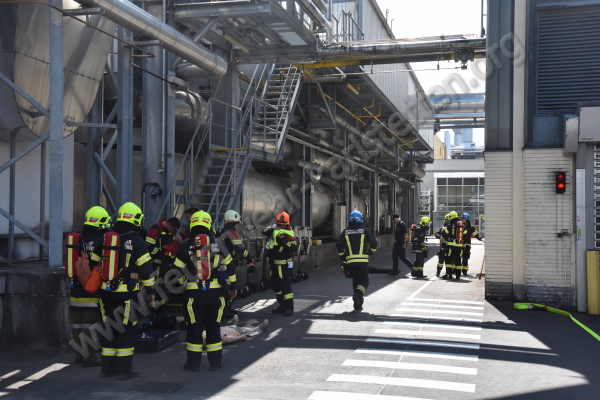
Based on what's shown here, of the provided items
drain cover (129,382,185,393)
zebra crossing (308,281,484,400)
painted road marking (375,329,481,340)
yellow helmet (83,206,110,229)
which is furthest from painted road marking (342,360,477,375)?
yellow helmet (83,206,110,229)

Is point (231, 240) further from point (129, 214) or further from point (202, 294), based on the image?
point (129, 214)

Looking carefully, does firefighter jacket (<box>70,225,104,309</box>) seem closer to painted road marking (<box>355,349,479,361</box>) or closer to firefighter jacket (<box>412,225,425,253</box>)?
painted road marking (<box>355,349,479,361</box>)

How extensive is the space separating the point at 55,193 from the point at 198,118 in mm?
5591

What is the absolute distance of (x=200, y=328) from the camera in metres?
A: 6.24

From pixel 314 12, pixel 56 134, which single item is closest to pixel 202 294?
pixel 56 134

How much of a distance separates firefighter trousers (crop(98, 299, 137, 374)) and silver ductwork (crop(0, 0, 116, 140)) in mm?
3650

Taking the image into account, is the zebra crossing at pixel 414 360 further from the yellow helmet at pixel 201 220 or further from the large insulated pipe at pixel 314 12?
the large insulated pipe at pixel 314 12

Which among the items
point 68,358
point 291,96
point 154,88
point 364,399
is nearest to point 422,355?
point 364,399

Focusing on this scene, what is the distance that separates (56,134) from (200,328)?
126 inches

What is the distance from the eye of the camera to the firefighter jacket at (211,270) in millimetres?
6195

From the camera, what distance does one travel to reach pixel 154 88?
10.5 m

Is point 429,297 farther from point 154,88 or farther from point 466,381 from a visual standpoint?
point 154,88

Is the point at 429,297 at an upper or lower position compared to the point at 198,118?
lower

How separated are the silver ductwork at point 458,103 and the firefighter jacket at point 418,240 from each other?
18973 mm
